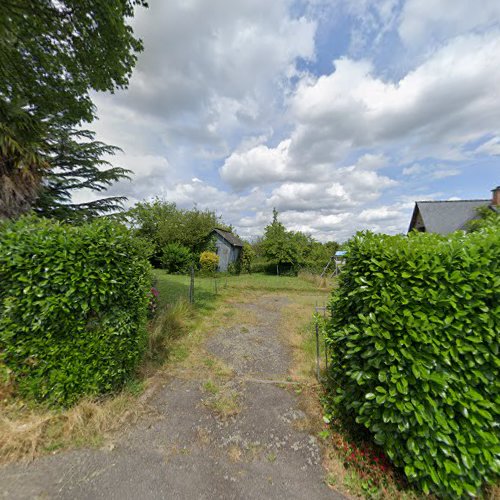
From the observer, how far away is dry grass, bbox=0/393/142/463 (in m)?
1.96

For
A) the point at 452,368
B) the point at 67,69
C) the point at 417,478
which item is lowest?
the point at 417,478

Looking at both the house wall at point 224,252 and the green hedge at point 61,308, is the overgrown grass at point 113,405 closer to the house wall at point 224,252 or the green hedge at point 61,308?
the green hedge at point 61,308

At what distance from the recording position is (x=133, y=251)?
2857 millimetres

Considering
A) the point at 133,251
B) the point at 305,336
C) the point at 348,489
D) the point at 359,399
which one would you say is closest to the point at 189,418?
the point at 348,489

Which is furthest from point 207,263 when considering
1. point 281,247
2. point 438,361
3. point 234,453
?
point 438,361

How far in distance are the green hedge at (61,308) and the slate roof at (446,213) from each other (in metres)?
18.0

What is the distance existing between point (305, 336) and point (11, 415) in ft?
16.1

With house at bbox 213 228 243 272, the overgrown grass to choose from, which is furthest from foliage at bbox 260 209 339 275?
the overgrown grass

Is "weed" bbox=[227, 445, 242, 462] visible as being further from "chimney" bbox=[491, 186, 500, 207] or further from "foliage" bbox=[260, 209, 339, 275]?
"chimney" bbox=[491, 186, 500, 207]

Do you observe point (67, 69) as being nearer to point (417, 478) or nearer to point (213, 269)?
point (417, 478)

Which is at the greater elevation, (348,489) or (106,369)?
(106,369)

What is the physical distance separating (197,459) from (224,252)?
16.7m

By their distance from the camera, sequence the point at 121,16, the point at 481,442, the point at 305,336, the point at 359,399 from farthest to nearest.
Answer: the point at 305,336 → the point at 121,16 → the point at 359,399 → the point at 481,442

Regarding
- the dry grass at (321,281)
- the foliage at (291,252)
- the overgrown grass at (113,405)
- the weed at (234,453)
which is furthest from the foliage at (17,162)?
the foliage at (291,252)
